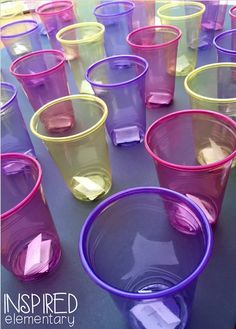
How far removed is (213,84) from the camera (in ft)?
2.15

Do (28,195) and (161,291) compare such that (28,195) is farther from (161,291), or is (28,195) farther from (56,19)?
(56,19)

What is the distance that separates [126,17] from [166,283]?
74 centimetres

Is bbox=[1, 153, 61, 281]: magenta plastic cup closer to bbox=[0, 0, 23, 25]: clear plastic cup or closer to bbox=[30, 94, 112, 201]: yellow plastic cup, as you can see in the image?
bbox=[30, 94, 112, 201]: yellow plastic cup

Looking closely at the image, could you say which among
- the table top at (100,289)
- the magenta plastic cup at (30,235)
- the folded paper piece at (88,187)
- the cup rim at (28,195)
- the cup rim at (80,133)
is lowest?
the table top at (100,289)

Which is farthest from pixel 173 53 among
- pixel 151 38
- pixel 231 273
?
pixel 231 273

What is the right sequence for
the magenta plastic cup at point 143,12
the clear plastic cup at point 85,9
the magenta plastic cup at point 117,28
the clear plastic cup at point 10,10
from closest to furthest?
1. the magenta plastic cup at point 117,28
2. the magenta plastic cup at point 143,12
3. the clear plastic cup at point 85,9
4. the clear plastic cup at point 10,10

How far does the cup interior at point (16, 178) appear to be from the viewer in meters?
0.49

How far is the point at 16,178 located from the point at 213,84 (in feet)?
1.40

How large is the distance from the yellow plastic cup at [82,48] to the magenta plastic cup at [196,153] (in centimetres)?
35

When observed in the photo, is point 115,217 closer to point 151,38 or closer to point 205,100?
point 205,100

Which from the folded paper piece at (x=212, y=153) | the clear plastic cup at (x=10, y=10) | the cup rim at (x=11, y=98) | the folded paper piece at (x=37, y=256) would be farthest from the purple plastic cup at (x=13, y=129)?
the clear plastic cup at (x=10, y=10)

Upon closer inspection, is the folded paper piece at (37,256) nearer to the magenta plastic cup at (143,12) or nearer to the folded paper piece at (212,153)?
the folded paper piece at (212,153)

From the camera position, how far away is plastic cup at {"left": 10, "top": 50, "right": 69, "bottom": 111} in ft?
2.30

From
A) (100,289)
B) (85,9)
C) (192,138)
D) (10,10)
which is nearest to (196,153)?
(192,138)
